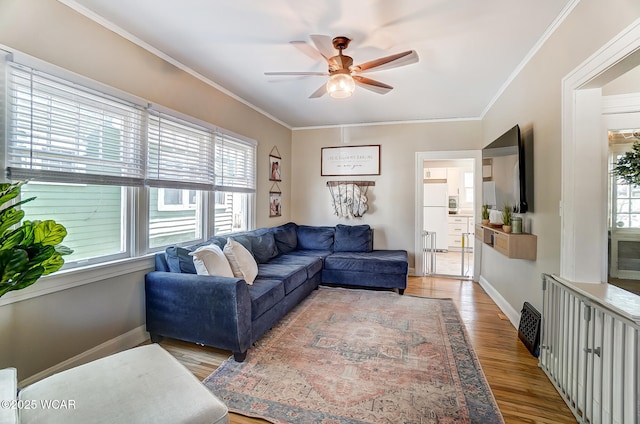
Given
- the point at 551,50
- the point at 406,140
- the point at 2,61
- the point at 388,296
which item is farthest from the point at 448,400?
the point at 406,140

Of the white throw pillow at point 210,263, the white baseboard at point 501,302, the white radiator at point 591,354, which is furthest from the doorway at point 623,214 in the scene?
the white throw pillow at point 210,263

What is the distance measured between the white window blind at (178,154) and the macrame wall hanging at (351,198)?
2366mm

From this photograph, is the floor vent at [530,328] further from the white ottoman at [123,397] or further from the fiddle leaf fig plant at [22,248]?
the fiddle leaf fig plant at [22,248]

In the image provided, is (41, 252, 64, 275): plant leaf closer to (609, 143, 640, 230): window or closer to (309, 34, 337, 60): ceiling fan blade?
(309, 34, 337, 60): ceiling fan blade

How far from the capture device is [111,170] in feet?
7.43

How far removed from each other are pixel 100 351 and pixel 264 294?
4.27ft

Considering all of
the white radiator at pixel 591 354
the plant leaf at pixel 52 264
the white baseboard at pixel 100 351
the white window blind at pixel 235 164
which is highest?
the white window blind at pixel 235 164

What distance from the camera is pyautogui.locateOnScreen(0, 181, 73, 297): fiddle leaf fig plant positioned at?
120 cm

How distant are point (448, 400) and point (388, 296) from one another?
200cm

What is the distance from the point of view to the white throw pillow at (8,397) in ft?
3.07

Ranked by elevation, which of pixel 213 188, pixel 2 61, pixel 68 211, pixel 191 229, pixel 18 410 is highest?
pixel 2 61

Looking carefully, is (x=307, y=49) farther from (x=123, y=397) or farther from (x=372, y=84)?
(x=123, y=397)

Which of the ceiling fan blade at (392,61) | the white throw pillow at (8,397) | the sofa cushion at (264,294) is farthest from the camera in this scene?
the sofa cushion at (264,294)

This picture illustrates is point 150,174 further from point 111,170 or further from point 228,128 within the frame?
point 228,128
